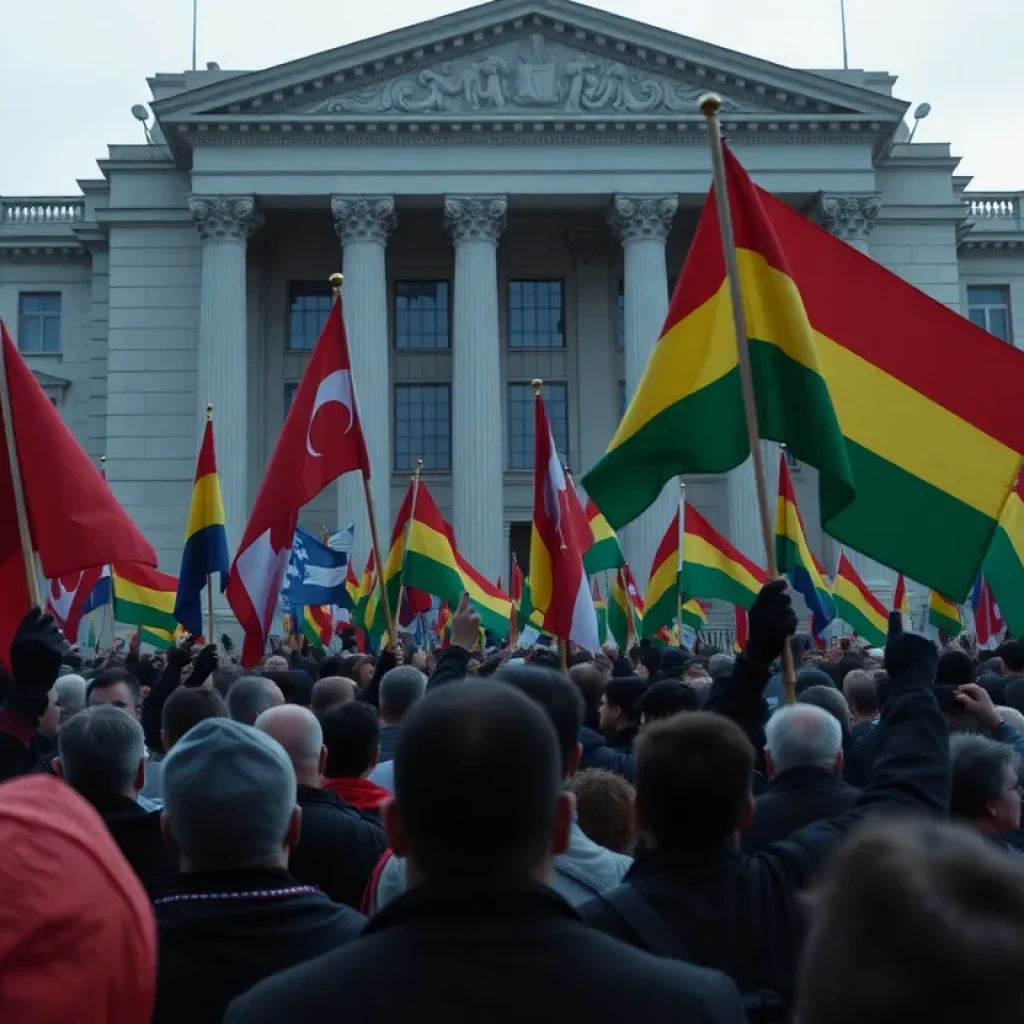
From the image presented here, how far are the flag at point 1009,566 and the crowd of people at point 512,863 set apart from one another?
12.5 ft

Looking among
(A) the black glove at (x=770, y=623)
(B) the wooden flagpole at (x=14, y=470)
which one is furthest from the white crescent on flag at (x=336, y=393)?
(A) the black glove at (x=770, y=623)

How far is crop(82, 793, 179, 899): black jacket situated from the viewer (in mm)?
4453

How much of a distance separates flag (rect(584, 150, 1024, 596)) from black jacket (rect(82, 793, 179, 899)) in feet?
9.87

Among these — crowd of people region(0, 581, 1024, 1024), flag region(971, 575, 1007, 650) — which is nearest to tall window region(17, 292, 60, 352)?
flag region(971, 575, 1007, 650)

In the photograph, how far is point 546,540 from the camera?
1183 centimetres

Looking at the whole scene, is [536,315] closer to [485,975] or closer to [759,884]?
[759,884]

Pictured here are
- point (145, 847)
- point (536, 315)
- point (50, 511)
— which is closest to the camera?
point (145, 847)

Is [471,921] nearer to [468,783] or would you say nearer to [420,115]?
[468,783]

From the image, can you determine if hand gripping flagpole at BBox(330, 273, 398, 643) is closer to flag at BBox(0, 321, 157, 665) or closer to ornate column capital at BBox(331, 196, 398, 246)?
flag at BBox(0, 321, 157, 665)

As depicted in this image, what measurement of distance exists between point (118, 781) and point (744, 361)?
2941mm

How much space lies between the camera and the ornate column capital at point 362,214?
3828 centimetres

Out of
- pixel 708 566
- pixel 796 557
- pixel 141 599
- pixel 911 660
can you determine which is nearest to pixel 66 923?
pixel 911 660

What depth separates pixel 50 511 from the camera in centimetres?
802

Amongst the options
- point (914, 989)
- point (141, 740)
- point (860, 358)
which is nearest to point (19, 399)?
point (141, 740)
